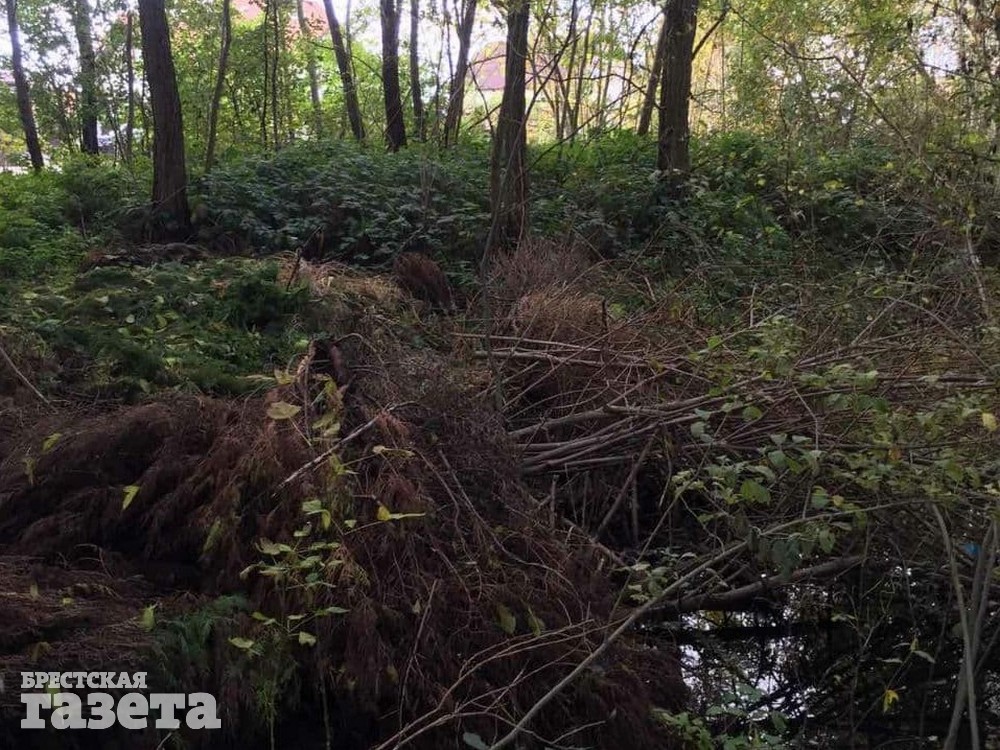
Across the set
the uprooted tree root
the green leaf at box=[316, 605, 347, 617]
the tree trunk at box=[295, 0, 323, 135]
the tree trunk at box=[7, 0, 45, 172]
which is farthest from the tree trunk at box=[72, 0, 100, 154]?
the green leaf at box=[316, 605, 347, 617]

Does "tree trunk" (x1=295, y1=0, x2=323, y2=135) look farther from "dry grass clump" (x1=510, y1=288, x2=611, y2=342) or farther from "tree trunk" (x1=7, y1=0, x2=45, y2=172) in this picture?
"dry grass clump" (x1=510, y1=288, x2=611, y2=342)

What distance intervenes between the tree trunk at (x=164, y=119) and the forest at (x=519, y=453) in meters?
0.03

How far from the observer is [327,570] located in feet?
11.3

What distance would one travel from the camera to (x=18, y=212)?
27.3 ft

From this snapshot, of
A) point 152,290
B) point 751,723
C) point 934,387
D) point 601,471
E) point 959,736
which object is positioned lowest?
point 959,736

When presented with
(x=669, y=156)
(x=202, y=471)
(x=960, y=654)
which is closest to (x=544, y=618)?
(x=202, y=471)

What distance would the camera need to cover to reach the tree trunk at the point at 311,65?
14750 millimetres

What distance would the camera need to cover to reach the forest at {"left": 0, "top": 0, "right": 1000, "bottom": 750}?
332 centimetres

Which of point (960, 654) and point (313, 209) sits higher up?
point (313, 209)

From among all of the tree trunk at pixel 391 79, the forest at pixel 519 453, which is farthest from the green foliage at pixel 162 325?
the tree trunk at pixel 391 79

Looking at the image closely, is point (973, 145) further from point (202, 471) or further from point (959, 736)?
point (202, 471)

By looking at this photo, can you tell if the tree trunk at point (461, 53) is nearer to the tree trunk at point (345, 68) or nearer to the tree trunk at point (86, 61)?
the tree trunk at point (345, 68)

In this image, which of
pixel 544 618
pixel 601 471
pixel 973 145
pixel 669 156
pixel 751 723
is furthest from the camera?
pixel 669 156

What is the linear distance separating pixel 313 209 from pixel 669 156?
3.90m
